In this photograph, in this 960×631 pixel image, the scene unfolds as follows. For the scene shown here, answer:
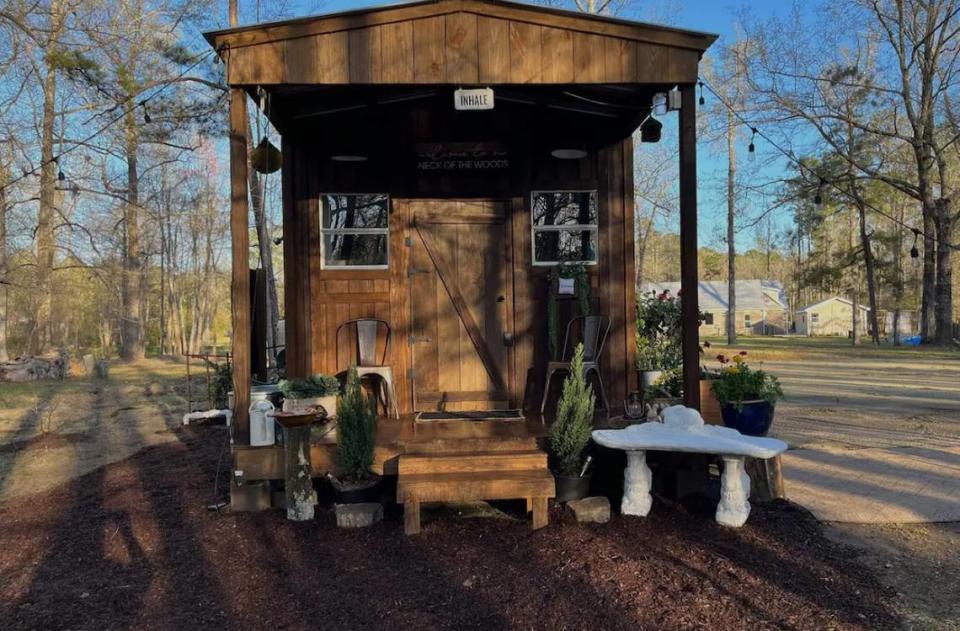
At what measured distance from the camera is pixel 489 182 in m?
5.39

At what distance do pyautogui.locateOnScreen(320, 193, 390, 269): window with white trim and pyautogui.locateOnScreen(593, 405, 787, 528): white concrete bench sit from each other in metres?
2.57

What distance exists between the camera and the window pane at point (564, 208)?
5.45 meters

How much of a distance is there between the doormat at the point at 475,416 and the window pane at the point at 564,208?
5.33 feet

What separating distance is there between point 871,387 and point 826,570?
9.32 meters

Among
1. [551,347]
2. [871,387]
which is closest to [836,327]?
[871,387]

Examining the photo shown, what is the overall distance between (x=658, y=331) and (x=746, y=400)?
1622 millimetres

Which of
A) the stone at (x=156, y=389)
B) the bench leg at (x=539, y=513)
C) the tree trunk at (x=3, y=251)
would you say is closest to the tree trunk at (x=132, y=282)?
the tree trunk at (x=3, y=251)

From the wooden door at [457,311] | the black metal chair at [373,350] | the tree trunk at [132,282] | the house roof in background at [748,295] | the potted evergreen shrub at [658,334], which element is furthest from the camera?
the house roof in background at [748,295]

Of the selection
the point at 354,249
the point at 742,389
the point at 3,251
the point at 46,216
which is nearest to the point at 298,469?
the point at 354,249

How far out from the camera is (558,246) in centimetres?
544

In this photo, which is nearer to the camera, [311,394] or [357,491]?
[357,491]

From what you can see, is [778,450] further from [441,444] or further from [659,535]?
[441,444]

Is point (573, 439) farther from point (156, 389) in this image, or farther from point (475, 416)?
point (156, 389)

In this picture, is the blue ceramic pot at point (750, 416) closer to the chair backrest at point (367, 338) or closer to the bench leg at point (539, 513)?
the bench leg at point (539, 513)
